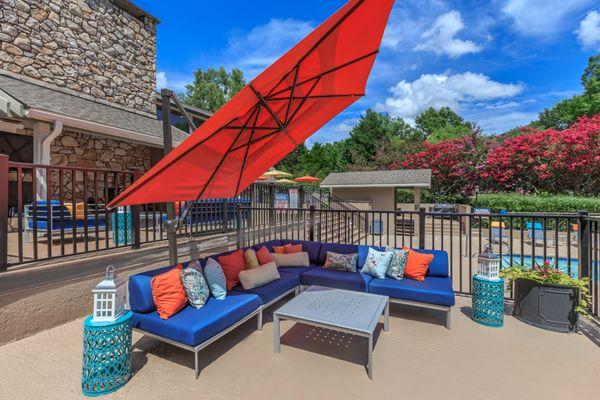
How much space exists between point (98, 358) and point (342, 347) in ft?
7.58

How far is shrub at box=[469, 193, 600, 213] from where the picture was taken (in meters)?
12.9

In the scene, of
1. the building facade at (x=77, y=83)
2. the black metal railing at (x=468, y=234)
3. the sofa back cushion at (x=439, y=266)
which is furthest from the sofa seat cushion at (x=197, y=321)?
the building facade at (x=77, y=83)

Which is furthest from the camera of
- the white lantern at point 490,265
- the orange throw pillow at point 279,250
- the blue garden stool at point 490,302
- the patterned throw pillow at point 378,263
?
the orange throw pillow at point 279,250

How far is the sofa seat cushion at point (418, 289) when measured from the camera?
3598mm

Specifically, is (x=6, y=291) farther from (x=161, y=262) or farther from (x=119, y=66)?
(x=119, y=66)

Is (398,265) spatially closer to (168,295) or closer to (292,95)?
(292,95)

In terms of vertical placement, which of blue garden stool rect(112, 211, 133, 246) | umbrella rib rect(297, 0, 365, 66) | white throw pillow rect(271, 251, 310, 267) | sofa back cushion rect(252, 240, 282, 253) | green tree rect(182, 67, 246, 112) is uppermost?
green tree rect(182, 67, 246, 112)

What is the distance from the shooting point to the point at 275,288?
3.97 metres

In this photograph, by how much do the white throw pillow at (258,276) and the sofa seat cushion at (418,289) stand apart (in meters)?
1.45

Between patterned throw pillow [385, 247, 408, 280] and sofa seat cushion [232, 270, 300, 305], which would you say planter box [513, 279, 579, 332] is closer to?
patterned throw pillow [385, 247, 408, 280]

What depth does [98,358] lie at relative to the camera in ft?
7.68

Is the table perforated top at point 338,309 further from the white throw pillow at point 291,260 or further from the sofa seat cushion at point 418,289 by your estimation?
the white throw pillow at point 291,260

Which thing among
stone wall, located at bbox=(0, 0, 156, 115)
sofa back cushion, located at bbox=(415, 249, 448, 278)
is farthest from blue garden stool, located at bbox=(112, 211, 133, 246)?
stone wall, located at bbox=(0, 0, 156, 115)

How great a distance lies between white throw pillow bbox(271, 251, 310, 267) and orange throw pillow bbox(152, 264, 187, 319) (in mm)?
2110
